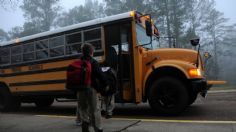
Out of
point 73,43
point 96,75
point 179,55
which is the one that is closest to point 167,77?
point 179,55

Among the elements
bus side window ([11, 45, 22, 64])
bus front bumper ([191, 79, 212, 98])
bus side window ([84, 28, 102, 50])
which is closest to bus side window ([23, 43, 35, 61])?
bus side window ([11, 45, 22, 64])

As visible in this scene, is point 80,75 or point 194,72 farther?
point 194,72

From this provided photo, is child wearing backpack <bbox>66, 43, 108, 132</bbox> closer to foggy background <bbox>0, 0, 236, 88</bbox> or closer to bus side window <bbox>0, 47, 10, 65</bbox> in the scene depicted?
bus side window <bbox>0, 47, 10, 65</bbox>

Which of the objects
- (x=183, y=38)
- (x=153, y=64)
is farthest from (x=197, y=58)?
(x=183, y=38)

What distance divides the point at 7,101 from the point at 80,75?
6833 mm

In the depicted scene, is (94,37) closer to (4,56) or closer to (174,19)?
(4,56)

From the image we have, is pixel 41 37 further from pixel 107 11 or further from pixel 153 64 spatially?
pixel 107 11

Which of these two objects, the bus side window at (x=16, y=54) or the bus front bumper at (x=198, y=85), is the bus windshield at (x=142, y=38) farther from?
the bus side window at (x=16, y=54)

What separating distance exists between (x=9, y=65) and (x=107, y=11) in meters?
31.2

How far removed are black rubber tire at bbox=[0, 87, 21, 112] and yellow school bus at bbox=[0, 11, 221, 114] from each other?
71 centimetres

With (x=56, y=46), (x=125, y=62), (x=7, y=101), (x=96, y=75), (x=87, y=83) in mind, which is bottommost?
(x=7, y=101)

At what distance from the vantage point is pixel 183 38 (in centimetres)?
3494

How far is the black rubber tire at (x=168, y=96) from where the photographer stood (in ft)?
26.0

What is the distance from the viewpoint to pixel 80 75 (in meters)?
5.83
